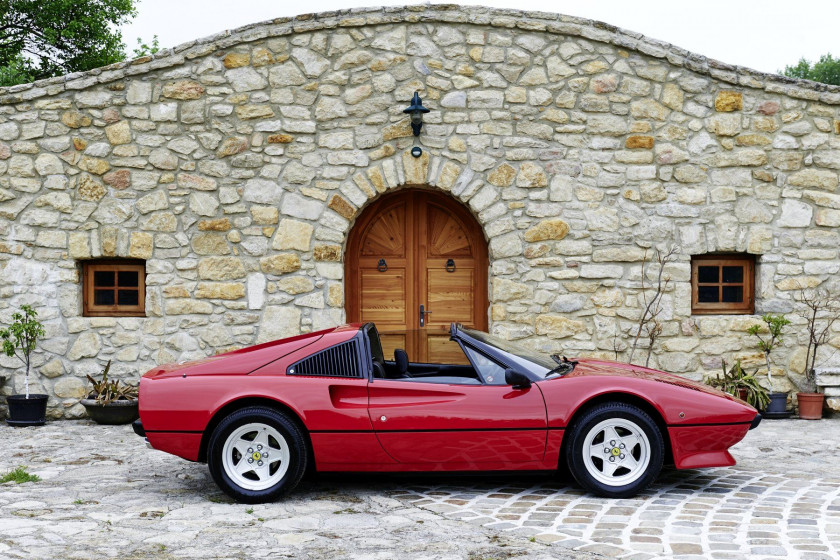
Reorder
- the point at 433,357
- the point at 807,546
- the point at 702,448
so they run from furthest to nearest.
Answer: the point at 433,357
the point at 702,448
the point at 807,546

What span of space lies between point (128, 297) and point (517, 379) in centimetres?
512

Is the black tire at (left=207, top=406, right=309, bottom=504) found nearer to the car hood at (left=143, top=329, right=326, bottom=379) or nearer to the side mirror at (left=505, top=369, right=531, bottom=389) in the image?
the car hood at (left=143, top=329, right=326, bottom=379)

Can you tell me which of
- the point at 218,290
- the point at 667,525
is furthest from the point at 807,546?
the point at 218,290

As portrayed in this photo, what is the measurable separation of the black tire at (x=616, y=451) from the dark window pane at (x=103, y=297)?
550cm

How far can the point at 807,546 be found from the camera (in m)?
4.13

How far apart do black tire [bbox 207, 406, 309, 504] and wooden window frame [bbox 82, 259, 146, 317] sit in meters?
3.96

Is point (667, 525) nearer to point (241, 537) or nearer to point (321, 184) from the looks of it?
point (241, 537)

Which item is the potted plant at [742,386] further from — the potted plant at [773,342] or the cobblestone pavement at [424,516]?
the cobblestone pavement at [424,516]

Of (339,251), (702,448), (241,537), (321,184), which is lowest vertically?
(241,537)

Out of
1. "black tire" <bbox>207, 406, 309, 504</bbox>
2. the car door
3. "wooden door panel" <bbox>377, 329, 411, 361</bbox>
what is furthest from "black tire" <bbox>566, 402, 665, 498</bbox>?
"black tire" <bbox>207, 406, 309, 504</bbox>

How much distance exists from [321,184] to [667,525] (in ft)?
16.8

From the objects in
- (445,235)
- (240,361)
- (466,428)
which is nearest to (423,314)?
(445,235)

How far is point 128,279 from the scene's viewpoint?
8688 mm

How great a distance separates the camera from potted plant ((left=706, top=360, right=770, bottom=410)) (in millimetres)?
8352
